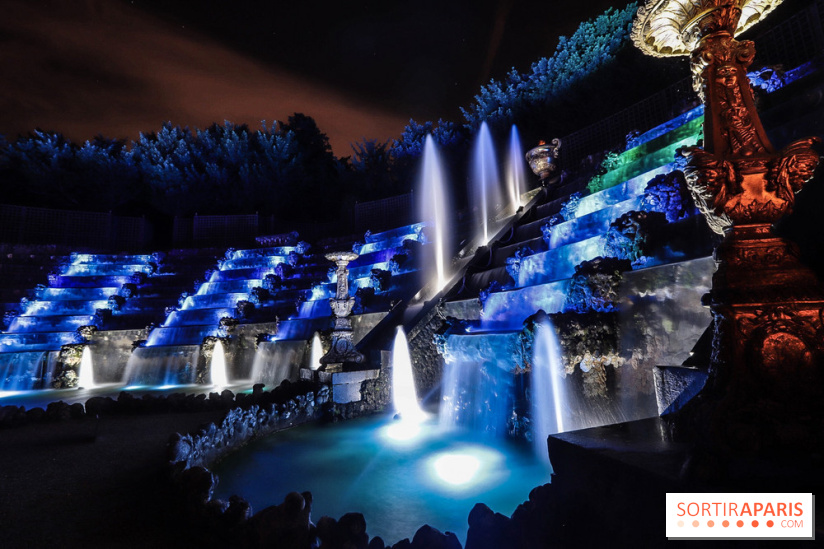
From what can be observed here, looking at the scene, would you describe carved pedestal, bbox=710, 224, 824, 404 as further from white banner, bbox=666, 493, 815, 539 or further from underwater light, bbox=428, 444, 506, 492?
underwater light, bbox=428, 444, 506, 492

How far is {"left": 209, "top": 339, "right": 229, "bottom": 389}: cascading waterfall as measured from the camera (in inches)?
498

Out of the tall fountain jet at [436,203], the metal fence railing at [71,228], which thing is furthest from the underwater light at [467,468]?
the metal fence railing at [71,228]

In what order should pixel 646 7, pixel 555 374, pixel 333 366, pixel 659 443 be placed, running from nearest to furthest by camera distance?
pixel 659 443, pixel 646 7, pixel 555 374, pixel 333 366

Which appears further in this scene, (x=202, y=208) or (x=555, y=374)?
(x=202, y=208)

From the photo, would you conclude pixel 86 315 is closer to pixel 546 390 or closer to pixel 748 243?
pixel 546 390

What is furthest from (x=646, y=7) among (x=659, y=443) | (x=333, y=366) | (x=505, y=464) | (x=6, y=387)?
(x=6, y=387)

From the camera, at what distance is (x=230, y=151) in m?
29.1

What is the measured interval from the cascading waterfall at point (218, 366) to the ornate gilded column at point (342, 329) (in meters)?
6.28

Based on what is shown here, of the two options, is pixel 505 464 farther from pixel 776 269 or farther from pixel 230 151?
pixel 230 151

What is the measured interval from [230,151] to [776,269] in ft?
108

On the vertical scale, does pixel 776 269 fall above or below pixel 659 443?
above

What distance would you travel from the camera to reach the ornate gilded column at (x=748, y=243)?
2014 mm

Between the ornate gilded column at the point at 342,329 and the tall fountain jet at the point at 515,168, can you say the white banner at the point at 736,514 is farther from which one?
the tall fountain jet at the point at 515,168

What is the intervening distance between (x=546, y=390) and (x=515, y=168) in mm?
19294
